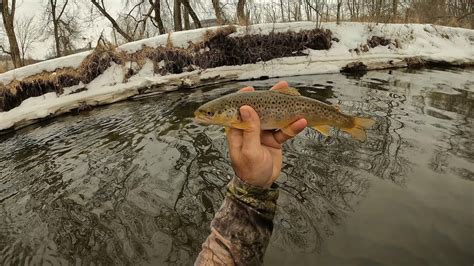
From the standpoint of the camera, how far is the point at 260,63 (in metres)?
15.6

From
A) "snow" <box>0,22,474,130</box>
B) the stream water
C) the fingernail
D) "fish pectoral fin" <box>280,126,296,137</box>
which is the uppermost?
the fingernail

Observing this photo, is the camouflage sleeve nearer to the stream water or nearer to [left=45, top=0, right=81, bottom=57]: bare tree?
the stream water

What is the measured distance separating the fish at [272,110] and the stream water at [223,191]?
5.17 feet

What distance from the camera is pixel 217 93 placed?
12078 mm

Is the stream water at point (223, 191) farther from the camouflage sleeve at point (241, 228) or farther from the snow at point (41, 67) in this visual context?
the snow at point (41, 67)

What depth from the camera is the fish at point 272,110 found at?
234 cm

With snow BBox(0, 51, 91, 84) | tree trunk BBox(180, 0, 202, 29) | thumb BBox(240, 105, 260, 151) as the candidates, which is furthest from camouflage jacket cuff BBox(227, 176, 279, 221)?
tree trunk BBox(180, 0, 202, 29)

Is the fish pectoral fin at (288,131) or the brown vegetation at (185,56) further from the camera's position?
the brown vegetation at (185,56)

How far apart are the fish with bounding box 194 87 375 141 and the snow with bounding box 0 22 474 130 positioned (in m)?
10.0

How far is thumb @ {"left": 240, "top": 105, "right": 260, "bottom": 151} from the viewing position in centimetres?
188

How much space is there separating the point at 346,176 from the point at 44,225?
13.2ft

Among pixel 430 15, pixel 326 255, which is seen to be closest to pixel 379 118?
pixel 326 255

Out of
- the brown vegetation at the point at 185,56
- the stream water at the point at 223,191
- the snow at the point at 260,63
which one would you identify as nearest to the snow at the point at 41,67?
the snow at the point at 260,63

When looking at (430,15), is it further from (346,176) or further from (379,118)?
(346,176)
